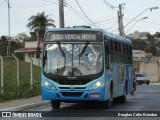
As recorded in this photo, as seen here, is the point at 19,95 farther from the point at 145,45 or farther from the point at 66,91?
the point at 145,45

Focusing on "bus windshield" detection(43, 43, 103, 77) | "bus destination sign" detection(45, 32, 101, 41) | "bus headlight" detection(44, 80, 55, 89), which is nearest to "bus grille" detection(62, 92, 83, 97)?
"bus headlight" detection(44, 80, 55, 89)

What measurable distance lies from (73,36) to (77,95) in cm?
237

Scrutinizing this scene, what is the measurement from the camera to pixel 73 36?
18.6 m

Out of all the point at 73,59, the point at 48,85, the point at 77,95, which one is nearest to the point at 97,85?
the point at 77,95

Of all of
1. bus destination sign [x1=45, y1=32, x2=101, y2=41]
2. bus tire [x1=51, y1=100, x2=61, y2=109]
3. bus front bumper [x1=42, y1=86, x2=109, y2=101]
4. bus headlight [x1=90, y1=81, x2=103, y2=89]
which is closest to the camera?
bus front bumper [x1=42, y1=86, x2=109, y2=101]

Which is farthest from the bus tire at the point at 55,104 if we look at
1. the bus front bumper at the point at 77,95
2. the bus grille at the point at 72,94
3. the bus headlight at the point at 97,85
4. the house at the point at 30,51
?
the house at the point at 30,51

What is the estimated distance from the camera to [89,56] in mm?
18250

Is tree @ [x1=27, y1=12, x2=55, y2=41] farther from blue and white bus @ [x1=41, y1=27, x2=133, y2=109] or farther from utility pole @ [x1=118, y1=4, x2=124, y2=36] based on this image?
blue and white bus @ [x1=41, y1=27, x2=133, y2=109]

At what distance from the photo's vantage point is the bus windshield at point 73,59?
59.3ft

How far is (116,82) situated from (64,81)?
3.98 m

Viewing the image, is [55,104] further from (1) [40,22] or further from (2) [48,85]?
(1) [40,22]

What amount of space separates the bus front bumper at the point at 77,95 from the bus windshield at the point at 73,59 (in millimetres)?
656

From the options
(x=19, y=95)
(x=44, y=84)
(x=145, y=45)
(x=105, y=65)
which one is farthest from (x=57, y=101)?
(x=145, y=45)

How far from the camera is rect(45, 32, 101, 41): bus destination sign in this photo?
18562 millimetres
